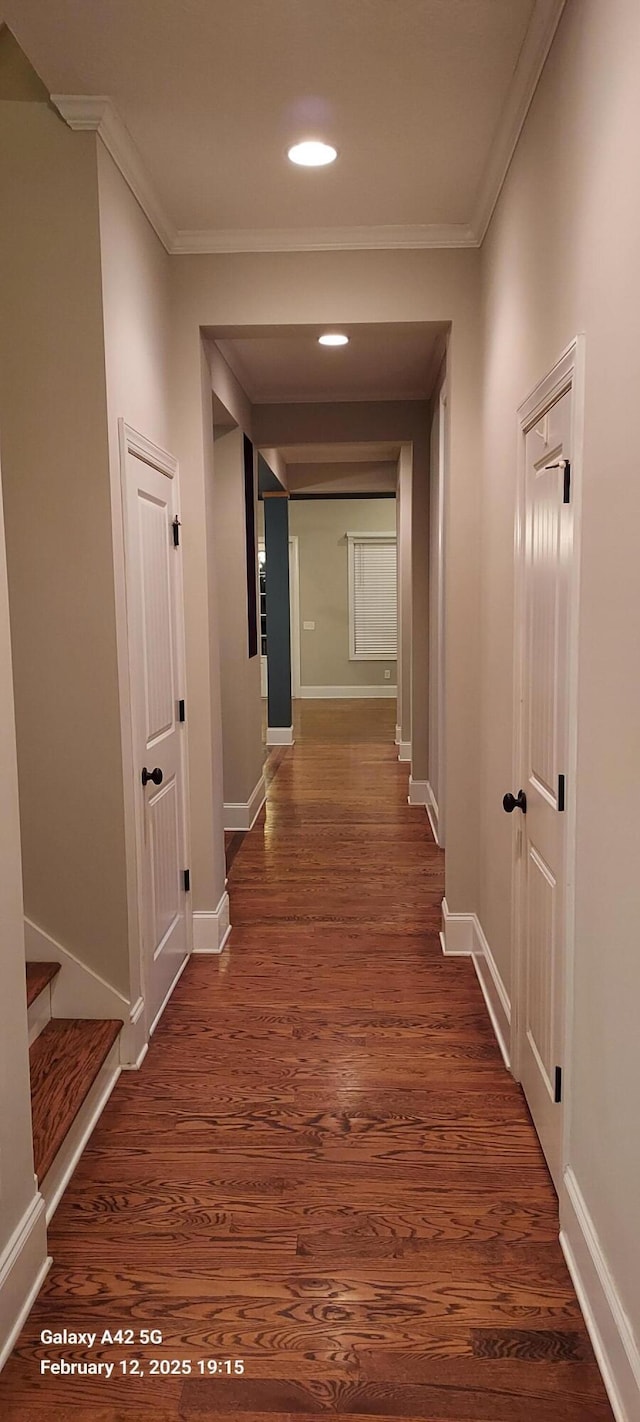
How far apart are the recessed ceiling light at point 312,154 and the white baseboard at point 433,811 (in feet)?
12.0

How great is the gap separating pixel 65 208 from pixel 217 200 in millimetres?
710

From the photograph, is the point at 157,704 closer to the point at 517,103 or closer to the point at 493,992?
the point at 493,992

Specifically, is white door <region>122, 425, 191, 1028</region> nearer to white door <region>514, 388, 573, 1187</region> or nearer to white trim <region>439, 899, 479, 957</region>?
white trim <region>439, 899, 479, 957</region>

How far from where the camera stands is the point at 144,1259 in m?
2.07

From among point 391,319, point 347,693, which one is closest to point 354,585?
point 347,693

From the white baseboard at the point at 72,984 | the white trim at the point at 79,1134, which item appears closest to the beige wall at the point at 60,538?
the white baseboard at the point at 72,984

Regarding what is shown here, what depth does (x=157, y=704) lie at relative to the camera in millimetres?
3215

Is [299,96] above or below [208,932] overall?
above

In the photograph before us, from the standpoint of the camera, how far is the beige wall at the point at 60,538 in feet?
8.45

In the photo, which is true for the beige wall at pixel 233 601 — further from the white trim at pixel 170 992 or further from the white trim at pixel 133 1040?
the white trim at pixel 133 1040

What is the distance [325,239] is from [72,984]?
2689 millimetres

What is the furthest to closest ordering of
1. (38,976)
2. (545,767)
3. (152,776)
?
(152,776), (38,976), (545,767)

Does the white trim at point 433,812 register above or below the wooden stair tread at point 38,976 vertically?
Result: below

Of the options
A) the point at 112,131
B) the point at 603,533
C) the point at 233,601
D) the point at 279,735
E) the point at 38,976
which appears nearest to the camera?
the point at 603,533
